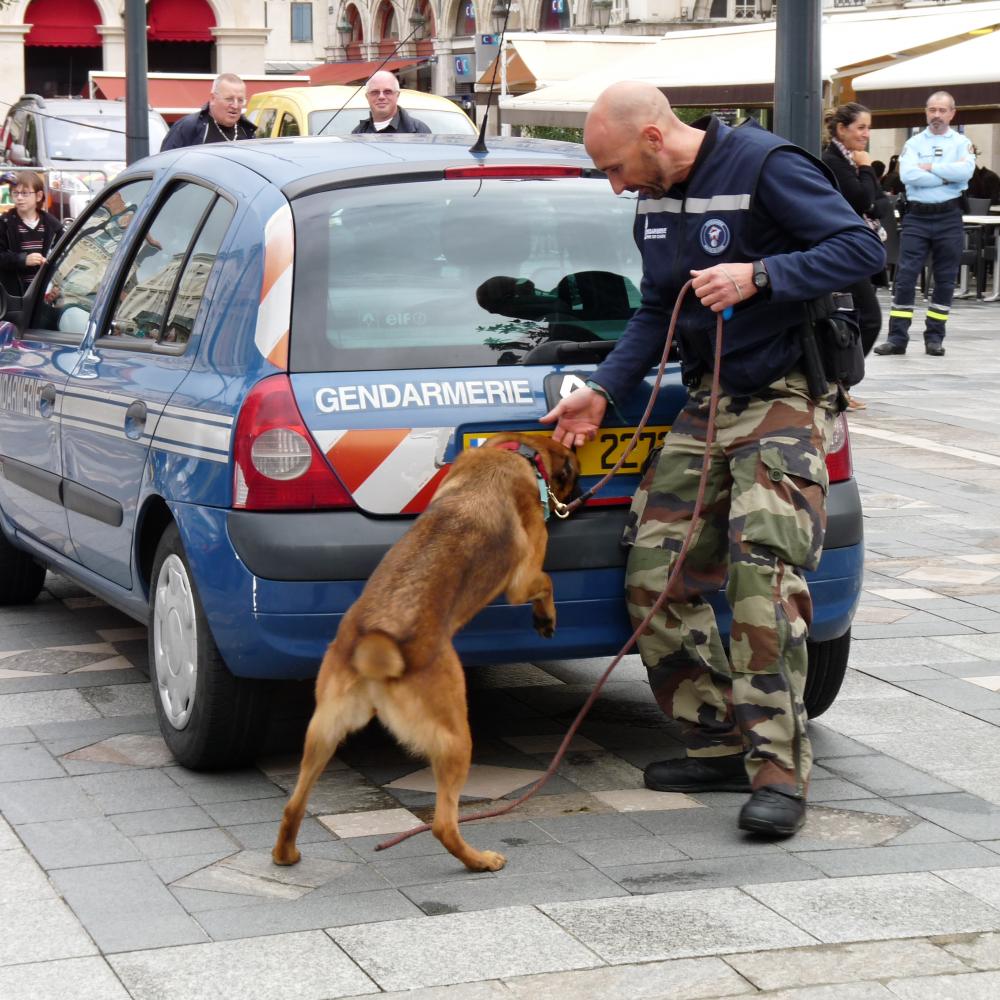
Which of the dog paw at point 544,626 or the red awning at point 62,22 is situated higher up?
the red awning at point 62,22

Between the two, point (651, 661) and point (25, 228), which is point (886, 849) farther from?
point (25, 228)

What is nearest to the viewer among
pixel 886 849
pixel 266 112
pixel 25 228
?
pixel 886 849

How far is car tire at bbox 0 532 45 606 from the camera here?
6.87m

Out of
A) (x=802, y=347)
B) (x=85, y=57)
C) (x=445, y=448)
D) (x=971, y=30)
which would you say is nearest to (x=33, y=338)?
(x=445, y=448)

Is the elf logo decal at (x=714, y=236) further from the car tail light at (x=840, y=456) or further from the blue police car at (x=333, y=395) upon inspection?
the car tail light at (x=840, y=456)

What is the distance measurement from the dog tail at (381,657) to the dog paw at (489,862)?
500mm

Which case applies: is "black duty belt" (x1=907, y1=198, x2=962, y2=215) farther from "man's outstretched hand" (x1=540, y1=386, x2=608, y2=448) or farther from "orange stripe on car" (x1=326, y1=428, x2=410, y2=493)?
"orange stripe on car" (x1=326, y1=428, x2=410, y2=493)

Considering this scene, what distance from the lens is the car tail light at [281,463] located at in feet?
14.4

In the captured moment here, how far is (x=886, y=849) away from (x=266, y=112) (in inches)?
632

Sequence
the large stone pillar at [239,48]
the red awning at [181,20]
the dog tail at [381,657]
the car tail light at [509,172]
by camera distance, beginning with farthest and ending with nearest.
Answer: the red awning at [181,20] → the large stone pillar at [239,48] → the car tail light at [509,172] → the dog tail at [381,657]

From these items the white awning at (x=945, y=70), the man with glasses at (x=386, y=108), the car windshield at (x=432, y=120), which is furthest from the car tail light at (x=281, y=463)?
the white awning at (x=945, y=70)

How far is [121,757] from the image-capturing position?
5027 millimetres

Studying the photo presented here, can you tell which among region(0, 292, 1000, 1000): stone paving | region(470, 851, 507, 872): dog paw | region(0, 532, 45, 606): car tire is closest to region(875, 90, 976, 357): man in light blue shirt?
region(0, 292, 1000, 1000): stone paving

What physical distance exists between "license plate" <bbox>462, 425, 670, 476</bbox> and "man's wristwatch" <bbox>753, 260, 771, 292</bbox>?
0.58 m
